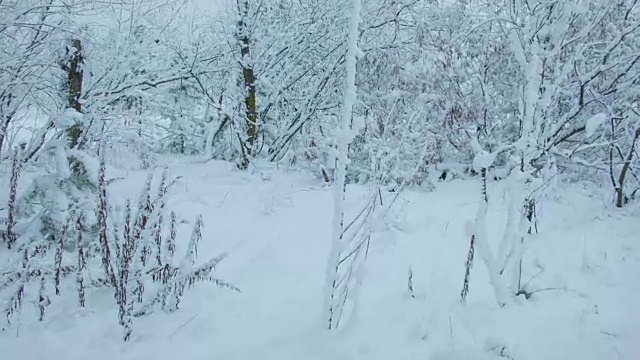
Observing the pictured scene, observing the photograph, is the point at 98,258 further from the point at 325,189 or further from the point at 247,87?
the point at 247,87

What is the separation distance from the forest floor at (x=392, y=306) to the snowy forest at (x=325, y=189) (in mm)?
17

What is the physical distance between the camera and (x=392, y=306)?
2887 mm

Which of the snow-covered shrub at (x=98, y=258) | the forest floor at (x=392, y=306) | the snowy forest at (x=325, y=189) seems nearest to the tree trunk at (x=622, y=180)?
the snowy forest at (x=325, y=189)

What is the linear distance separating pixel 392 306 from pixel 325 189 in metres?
3.15

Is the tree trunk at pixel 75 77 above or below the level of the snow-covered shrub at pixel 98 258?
above

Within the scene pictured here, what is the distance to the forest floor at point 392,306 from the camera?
2434 mm

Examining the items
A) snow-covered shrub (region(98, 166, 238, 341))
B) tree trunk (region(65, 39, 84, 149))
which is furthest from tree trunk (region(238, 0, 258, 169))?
snow-covered shrub (region(98, 166, 238, 341))

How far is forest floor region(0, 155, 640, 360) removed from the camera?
7.98 feet

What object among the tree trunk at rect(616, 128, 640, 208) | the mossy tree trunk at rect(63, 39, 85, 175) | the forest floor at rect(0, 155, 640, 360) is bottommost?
the forest floor at rect(0, 155, 640, 360)

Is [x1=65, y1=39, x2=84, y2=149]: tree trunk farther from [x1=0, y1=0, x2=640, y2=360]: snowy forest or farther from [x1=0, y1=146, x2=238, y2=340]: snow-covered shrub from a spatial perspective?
[x1=0, y1=146, x2=238, y2=340]: snow-covered shrub

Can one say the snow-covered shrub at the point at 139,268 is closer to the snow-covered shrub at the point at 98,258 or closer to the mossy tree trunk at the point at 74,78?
the snow-covered shrub at the point at 98,258

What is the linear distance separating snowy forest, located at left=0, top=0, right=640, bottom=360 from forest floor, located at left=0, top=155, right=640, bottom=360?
17 mm

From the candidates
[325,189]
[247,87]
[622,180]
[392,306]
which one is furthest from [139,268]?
[247,87]

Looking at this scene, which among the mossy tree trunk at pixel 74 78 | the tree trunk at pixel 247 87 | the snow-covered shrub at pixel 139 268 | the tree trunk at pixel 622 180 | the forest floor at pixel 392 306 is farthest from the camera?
the tree trunk at pixel 247 87
